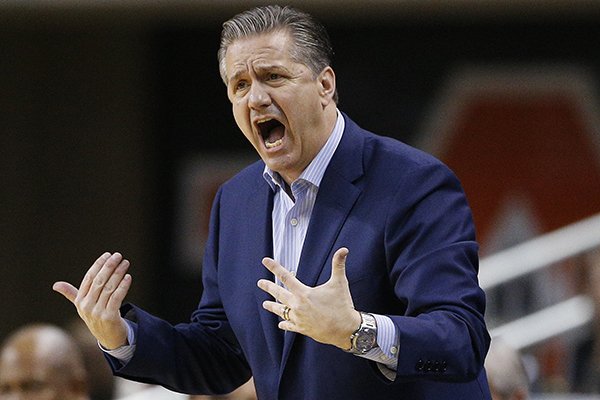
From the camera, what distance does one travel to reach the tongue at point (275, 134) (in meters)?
2.54

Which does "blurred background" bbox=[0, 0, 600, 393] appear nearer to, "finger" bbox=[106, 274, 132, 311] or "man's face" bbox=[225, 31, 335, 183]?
"man's face" bbox=[225, 31, 335, 183]

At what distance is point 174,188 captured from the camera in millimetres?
7734

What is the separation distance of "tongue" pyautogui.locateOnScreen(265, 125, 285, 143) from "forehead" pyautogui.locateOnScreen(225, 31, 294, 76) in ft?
0.44

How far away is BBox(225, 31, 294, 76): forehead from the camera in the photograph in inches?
98.3

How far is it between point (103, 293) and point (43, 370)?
4.64ft

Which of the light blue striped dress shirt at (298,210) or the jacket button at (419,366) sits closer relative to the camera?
the jacket button at (419,366)

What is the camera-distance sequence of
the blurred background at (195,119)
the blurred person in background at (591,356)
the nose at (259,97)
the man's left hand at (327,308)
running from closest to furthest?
the man's left hand at (327,308), the nose at (259,97), the blurred person in background at (591,356), the blurred background at (195,119)

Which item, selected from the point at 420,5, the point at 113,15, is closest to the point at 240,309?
the point at 420,5

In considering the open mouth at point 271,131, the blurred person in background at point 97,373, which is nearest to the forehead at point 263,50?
the open mouth at point 271,131

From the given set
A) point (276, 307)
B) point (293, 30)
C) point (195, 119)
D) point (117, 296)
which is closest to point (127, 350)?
point (117, 296)

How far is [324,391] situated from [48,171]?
578 cm

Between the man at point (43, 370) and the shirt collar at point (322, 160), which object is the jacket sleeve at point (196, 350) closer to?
the shirt collar at point (322, 160)

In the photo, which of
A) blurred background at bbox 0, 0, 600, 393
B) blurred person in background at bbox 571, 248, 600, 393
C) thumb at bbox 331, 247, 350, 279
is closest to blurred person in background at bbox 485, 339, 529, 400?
blurred person in background at bbox 571, 248, 600, 393

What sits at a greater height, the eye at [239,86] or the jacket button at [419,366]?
the eye at [239,86]
